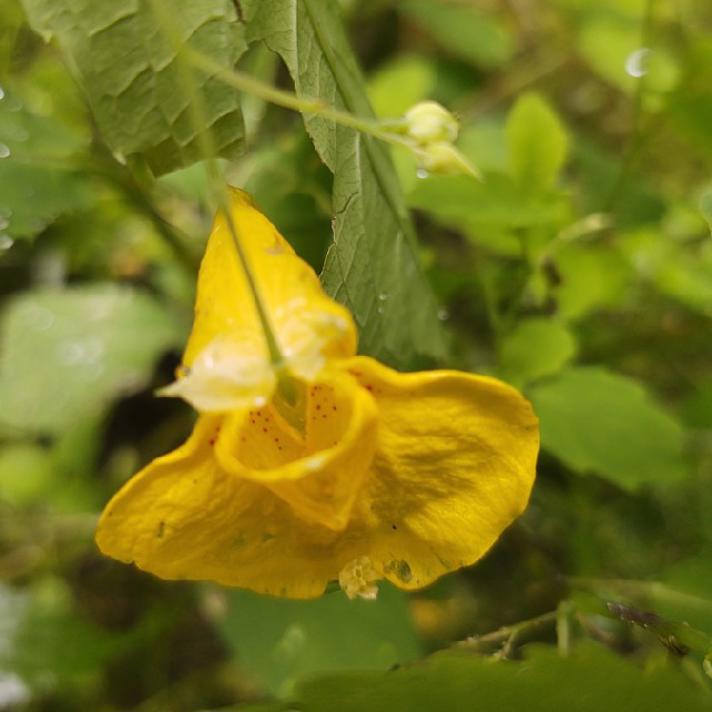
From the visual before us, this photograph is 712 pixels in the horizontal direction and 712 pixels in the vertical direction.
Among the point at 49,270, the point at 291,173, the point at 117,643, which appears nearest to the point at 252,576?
the point at 291,173

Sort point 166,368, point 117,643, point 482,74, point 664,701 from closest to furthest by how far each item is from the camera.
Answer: point 664,701 < point 117,643 < point 166,368 < point 482,74

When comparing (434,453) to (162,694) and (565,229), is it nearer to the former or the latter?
(565,229)

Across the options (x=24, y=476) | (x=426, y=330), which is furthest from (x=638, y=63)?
(x=24, y=476)

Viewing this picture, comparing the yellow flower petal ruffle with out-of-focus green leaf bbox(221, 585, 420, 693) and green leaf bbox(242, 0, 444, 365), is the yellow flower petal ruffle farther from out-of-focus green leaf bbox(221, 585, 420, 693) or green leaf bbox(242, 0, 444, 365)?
out-of-focus green leaf bbox(221, 585, 420, 693)

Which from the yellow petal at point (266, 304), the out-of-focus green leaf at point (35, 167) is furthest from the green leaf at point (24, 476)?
the yellow petal at point (266, 304)

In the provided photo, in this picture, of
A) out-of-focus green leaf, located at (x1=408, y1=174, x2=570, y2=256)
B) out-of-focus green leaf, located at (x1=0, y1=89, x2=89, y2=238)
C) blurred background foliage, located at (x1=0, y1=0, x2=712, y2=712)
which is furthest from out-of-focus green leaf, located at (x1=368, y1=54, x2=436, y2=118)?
out-of-focus green leaf, located at (x1=0, y1=89, x2=89, y2=238)

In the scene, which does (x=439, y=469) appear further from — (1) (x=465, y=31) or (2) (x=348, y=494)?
(1) (x=465, y=31)
